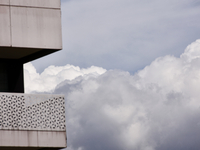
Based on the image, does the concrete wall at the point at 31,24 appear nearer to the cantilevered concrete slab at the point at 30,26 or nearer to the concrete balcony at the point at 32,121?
the cantilevered concrete slab at the point at 30,26

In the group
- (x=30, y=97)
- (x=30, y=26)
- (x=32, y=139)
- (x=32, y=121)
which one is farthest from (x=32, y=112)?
(x=30, y=26)

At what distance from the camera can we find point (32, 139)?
20.7m

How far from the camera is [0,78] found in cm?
2386

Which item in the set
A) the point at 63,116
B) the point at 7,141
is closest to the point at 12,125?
the point at 7,141

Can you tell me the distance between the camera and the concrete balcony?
66.7 feet

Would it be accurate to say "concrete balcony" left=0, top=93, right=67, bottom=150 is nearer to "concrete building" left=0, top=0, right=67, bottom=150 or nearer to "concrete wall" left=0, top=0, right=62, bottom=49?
"concrete building" left=0, top=0, right=67, bottom=150

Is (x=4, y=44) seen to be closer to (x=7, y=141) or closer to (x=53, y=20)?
(x=53, y=20)

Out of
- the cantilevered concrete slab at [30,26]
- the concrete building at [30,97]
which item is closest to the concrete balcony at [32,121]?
the concrete building at [30,97]

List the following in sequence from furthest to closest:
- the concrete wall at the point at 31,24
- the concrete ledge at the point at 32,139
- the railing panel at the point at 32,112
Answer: the concrete wall at the point at 31,24 → the railing panel at the point at 32,112 → the concrete ledge at the point at 32,139

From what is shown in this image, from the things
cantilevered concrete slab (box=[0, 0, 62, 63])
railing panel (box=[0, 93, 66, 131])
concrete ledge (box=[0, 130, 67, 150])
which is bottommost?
concrete ledge (box=[0, 130, 67, 150])

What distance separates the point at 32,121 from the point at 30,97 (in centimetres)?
94

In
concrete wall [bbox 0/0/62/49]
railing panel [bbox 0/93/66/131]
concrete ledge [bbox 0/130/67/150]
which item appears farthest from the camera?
→ concrete wall [bbox 0/0/62/49]

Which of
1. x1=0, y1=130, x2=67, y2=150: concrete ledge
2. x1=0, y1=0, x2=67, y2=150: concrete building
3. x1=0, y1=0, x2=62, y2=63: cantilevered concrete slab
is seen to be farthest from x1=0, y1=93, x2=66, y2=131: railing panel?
x1=0, y1=0, x2=62, y2=63: cantilevered concrete slab

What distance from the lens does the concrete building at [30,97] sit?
20453 mm
